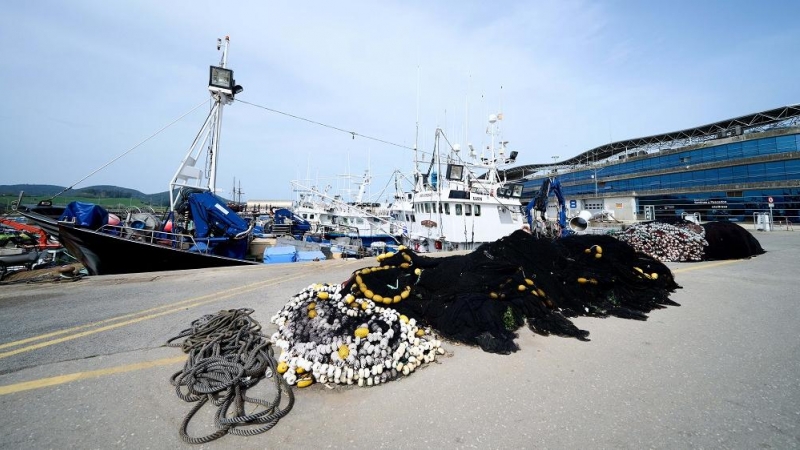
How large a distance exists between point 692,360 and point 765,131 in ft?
115

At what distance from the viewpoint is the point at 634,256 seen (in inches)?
216

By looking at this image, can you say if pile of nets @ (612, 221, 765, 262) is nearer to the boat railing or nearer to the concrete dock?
the concrete dock

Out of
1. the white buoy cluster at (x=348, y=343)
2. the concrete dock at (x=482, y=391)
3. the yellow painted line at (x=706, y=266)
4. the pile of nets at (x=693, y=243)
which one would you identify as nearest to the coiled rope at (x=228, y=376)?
the concrete dock at (x=482, y=391)

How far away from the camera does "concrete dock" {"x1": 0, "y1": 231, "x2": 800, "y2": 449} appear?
6.27ft

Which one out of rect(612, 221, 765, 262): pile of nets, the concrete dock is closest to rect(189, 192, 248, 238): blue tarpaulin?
the concrete dock

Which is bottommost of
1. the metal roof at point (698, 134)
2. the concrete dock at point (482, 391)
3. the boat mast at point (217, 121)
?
the concrete dock at point (482, 391)

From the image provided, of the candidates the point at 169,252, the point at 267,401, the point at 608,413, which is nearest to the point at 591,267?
the point at 608,413

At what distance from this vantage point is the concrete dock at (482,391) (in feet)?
6.27

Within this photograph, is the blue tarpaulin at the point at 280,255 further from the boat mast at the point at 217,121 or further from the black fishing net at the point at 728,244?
the black fishing net at the point at 728,244

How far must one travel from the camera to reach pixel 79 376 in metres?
2.60

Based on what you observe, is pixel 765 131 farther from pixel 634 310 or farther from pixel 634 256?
pixel 634 310

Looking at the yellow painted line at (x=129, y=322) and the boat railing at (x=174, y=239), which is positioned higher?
the boat railing at (x=174, y=239)

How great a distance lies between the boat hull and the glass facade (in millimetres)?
38121

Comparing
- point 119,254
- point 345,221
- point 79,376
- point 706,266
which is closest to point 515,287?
point 79,376
